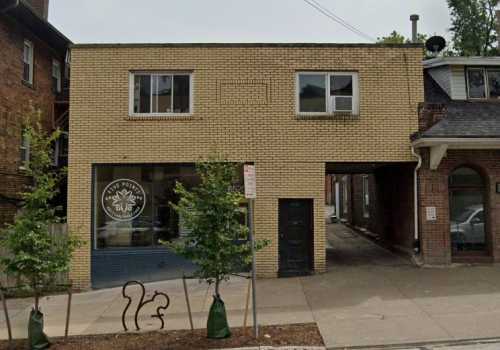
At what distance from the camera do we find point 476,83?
14.1 meters

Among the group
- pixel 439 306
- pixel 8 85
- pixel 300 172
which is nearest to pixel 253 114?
pixel 300 172

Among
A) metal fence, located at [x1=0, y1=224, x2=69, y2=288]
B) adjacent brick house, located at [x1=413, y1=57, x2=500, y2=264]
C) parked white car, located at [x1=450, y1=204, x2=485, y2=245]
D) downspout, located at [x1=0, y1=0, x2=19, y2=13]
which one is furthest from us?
downspout, located at [x1=0, y1=0, x2=19, y2=13]

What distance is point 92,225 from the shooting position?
1233 cm

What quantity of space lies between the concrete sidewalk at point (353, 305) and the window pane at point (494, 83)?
5.24 meters

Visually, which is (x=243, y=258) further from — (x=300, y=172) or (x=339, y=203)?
(x=339, y=203)

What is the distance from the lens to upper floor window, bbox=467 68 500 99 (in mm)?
14000

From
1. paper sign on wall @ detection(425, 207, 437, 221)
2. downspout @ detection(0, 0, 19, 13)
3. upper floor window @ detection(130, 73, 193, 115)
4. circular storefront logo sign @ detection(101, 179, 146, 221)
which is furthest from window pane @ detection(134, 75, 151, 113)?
paper sign on wall @ detection(425, 207, 437, 221)

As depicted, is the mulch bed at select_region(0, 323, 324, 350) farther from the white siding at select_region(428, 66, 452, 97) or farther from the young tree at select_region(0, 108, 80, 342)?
the white siding at select_region(428, 66, 452, 97)

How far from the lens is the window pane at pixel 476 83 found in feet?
46.0

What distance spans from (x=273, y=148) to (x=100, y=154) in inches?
182

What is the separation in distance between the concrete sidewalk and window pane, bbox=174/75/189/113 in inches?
182

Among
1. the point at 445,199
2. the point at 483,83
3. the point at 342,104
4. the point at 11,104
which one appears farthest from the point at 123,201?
the point at 483,83

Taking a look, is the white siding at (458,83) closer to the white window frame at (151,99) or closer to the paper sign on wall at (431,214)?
the paper sign on wall at (431,214)

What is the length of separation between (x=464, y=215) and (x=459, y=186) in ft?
2.70
